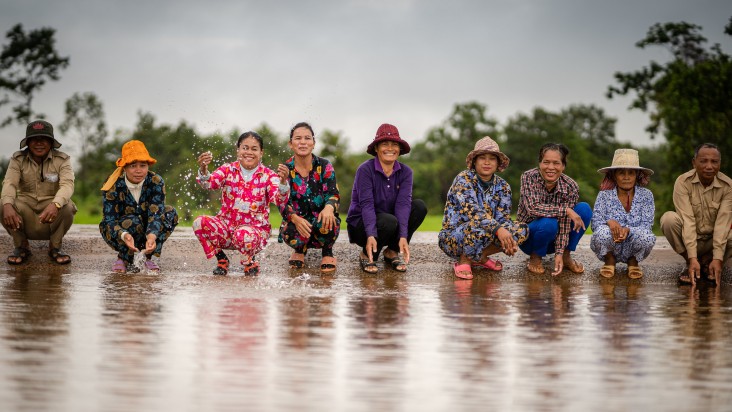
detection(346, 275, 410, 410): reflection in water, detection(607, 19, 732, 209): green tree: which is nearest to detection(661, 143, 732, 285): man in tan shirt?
detection(346, 275, 410, 410): reflection in water

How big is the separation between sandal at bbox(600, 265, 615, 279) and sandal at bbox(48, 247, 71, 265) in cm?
509

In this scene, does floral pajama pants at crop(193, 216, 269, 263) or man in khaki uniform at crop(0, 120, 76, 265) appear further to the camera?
man in khaki uniform at crop(0, 120, 76, 265)

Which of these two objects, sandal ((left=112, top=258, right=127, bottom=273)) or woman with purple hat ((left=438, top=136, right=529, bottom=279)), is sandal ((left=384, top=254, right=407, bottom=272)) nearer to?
woman with purple hat ((left=438, top=136, right=529, bottom=279))

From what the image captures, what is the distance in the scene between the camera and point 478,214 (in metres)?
7.29

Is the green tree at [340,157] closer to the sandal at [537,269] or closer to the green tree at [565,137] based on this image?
the green tree at [565,137]

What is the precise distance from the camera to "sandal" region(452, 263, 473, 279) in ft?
24.0

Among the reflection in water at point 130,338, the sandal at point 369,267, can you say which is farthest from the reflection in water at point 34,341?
the sandal at point 369,267

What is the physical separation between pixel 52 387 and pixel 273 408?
996mm

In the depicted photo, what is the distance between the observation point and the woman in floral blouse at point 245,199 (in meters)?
7.19

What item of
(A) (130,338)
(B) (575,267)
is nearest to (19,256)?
(A) (130,338)

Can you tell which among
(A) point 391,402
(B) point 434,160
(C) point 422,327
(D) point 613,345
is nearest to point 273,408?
(A) point 391,402

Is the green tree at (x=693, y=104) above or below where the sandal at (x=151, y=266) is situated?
above

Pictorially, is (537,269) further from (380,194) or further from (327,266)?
(327,266)

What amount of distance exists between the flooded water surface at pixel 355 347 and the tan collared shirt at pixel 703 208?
2.43ft
